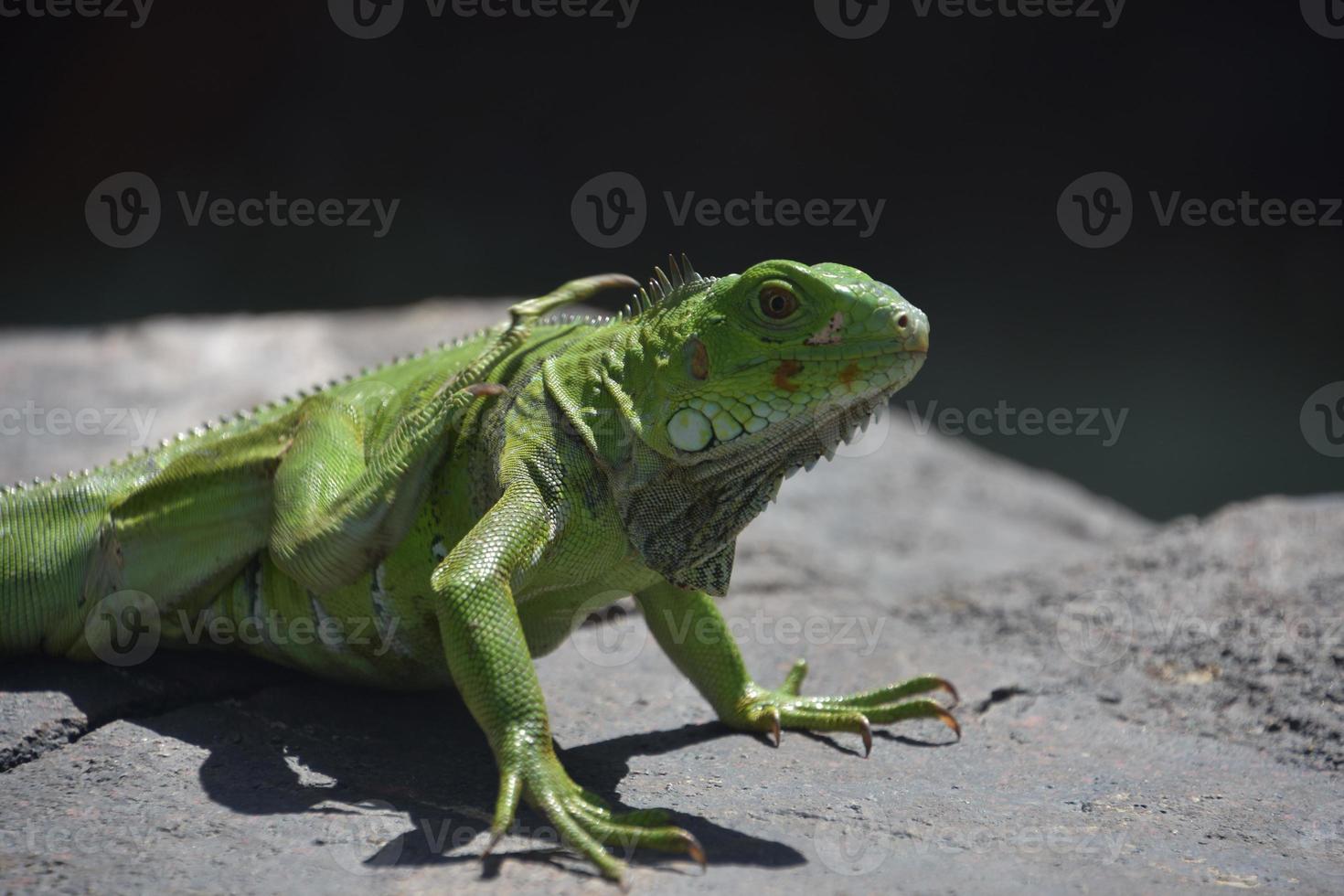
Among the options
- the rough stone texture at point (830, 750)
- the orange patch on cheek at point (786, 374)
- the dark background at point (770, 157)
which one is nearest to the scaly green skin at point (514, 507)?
the orange patch on cheek at point (786, 374)

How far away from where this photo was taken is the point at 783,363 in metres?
4.32

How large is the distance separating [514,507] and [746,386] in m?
0.95

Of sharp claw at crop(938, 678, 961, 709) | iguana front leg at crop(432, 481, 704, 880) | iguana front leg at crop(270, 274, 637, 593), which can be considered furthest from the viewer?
sharp claw at crop(938, 678, 961, 709)

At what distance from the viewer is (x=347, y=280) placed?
16422 mm

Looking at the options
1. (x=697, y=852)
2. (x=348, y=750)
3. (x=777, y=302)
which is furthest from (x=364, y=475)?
(x=697, y=852)

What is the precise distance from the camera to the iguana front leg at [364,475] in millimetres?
4938

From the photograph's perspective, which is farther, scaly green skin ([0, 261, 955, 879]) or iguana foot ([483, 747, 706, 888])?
scaly green skin ([0, 261, 955, 879])

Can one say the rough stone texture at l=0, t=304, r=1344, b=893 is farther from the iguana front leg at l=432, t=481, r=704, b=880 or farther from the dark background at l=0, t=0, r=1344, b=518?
the dark background at l=0, t=0, r=1344, b=518

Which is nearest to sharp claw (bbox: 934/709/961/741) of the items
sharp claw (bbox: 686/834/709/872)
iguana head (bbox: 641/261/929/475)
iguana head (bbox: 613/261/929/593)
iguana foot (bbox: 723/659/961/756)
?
iguana foot (bbox: 723/659/961/756)

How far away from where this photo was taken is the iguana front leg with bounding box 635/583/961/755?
5.50 m

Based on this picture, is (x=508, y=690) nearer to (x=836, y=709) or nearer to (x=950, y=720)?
(x=836, y=709)

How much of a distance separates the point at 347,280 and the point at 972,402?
832 centimetres

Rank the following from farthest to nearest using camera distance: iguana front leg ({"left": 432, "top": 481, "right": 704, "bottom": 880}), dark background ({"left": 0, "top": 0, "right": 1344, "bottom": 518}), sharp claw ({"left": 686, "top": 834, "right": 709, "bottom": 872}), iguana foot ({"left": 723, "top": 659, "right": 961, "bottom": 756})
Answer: dark background ({"left": 0, "top": 0, "right": 1344, "bottom": 518})
iguana foot ({"left": 723, "top": 659, "right": 961, "bottom": 756})
iguana front leg ({"left": 432, "top": 481, "right": 704, "bottom": 880})
sharp claw ({"left": 686, "top": 834, "right": 709, "bottom": 872})

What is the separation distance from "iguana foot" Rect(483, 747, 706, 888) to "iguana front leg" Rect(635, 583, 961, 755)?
54.9 inches
